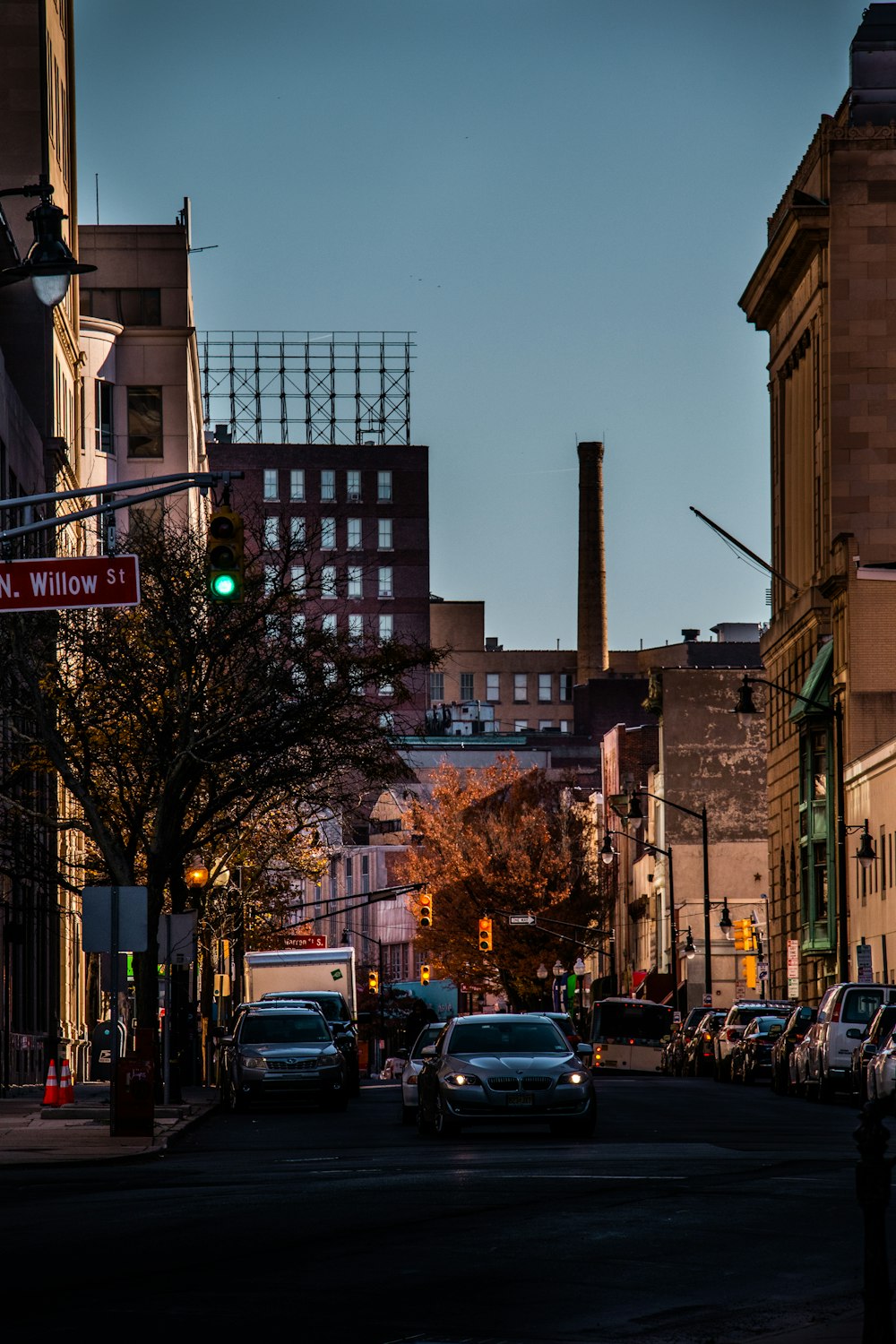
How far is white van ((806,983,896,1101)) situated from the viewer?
3950 centimetres

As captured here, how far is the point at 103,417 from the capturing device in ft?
330

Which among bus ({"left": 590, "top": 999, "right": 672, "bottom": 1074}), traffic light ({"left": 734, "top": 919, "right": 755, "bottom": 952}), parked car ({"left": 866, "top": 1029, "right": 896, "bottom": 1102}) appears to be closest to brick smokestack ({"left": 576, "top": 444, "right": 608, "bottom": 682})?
traffic light ({"left": 734, "top": 919, "right": 755, "bottom": 952})

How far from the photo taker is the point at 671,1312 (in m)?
11.6

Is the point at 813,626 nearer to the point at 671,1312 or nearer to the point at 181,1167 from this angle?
the point at 181,1167

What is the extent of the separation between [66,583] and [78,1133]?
10595mm

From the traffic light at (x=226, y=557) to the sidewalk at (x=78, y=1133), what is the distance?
18.9 ft

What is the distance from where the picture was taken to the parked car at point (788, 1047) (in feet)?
147

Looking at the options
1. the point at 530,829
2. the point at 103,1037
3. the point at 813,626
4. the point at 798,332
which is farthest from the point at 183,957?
the point at 530,829

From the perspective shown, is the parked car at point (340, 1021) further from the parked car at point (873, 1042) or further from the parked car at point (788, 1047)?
the parked car at point (873, 1042)

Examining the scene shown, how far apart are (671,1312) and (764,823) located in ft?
322

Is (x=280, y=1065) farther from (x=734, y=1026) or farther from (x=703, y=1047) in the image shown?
(x=703, y=1047)

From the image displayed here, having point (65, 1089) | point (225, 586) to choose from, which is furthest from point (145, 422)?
point (225, 586)

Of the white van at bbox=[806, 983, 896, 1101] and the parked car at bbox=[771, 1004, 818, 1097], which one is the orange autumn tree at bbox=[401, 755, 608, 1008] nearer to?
the parked car at bbox=[771, 1004, 818, 1097]

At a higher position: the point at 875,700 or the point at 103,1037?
the point at 875,700
